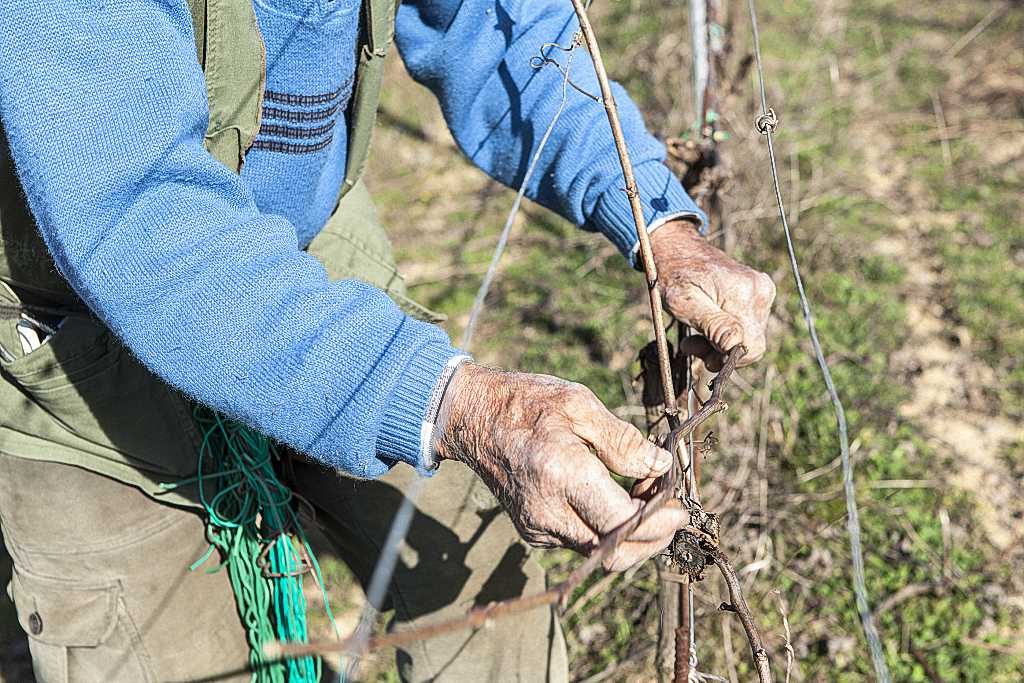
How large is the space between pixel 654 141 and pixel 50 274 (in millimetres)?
1115

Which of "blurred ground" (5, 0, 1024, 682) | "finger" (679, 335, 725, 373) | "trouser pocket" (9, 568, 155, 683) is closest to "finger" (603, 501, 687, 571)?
"blurred ground" (5, 0, 1024, 682)

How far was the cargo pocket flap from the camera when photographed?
182 centimetres

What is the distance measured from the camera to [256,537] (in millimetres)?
2018

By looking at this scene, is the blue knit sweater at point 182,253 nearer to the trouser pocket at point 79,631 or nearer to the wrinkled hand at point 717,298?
the wrinkled hand at point 717,298

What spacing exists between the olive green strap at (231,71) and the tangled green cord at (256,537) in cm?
55

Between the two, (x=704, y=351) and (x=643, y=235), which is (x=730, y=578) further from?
(x=643, y=235)

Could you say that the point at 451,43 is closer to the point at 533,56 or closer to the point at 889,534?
the point at 533,56

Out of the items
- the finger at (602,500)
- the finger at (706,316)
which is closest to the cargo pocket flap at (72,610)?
the finger at (602,500)

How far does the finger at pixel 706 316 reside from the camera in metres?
1.64

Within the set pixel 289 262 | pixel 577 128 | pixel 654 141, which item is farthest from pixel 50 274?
pixel 654 141

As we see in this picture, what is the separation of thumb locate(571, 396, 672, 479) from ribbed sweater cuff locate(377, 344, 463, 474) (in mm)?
197

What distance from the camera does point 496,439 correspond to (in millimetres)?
1306

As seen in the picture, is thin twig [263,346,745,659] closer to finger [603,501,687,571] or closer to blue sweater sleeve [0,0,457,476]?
finger [603,501,687,571]

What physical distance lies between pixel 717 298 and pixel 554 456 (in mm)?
575
